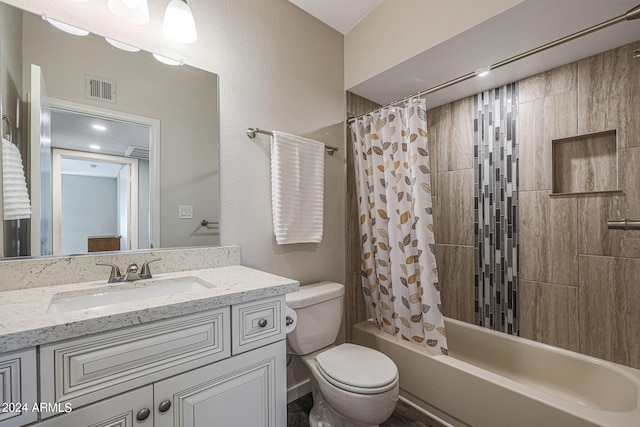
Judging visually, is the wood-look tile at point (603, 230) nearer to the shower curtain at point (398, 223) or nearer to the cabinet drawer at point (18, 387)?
the shower curtain at point (398, 223)

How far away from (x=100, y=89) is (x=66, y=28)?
24 cm

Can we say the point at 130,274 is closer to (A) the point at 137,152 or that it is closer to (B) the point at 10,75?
(A) the point at 137,152

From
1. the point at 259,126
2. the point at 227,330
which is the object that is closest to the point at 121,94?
the point at 259,126

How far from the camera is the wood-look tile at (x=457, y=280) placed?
2.14 meters

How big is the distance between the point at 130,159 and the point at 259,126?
682 millimetres

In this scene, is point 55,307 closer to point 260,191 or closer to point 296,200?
point 260,191

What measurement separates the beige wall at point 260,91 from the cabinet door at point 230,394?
678 mm

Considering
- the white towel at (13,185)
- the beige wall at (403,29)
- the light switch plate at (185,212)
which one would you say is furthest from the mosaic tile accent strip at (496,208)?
the white towel at (13,185)

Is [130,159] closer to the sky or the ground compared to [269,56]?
closer to the ground

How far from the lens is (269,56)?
1686 mm

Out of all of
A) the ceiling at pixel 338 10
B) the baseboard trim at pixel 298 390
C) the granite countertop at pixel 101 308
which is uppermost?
the ceiling at pixel 338 10

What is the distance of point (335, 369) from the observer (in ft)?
4.48

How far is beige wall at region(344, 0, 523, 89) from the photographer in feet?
4.44

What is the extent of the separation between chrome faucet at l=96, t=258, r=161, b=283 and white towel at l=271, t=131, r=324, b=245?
26.4 inches
